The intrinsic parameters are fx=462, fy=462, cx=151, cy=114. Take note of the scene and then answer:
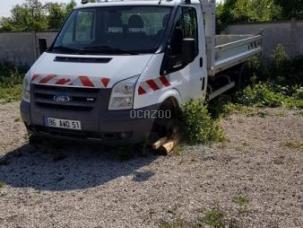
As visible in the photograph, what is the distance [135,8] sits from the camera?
669 centimetres

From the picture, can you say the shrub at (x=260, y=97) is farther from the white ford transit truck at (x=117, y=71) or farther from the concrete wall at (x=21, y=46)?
the concrete wall at (x=21, y=46)

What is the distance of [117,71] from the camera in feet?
18.8

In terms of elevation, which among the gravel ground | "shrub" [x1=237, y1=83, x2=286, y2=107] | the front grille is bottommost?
the gravel ground

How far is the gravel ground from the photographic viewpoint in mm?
4504

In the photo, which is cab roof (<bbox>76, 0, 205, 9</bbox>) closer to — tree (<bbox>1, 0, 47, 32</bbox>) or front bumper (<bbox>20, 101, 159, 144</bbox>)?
front bumper (<bbox>20, 101, 159, 144</bbox>)

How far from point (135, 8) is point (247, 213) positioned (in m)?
3.54

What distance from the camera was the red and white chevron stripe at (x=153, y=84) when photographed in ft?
19.0

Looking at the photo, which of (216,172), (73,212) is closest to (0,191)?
(73,212)

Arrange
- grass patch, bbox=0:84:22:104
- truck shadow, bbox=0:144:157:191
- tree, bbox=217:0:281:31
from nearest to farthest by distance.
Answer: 1. truck shadow, bbox=0:144:157:191
2. grass patch, bbox=0:84:22:104
3. tree, bbox=217:0:281:31

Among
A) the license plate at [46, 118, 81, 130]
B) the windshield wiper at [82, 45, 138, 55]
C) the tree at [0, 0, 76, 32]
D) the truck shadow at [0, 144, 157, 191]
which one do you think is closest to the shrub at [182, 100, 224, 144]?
the truck shadow at [0, 144, 157, 191]

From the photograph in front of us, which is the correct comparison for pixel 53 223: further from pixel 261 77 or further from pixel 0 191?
pixel 261 77

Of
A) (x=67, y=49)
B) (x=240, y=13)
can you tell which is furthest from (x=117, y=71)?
(x=240, y=13)

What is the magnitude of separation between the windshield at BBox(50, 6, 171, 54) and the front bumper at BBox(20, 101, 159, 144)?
940 mm

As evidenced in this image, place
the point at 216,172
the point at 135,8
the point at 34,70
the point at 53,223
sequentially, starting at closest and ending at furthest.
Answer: the point at 53,223
the point at 216,172
the point at 34,70
the point at 135,8
